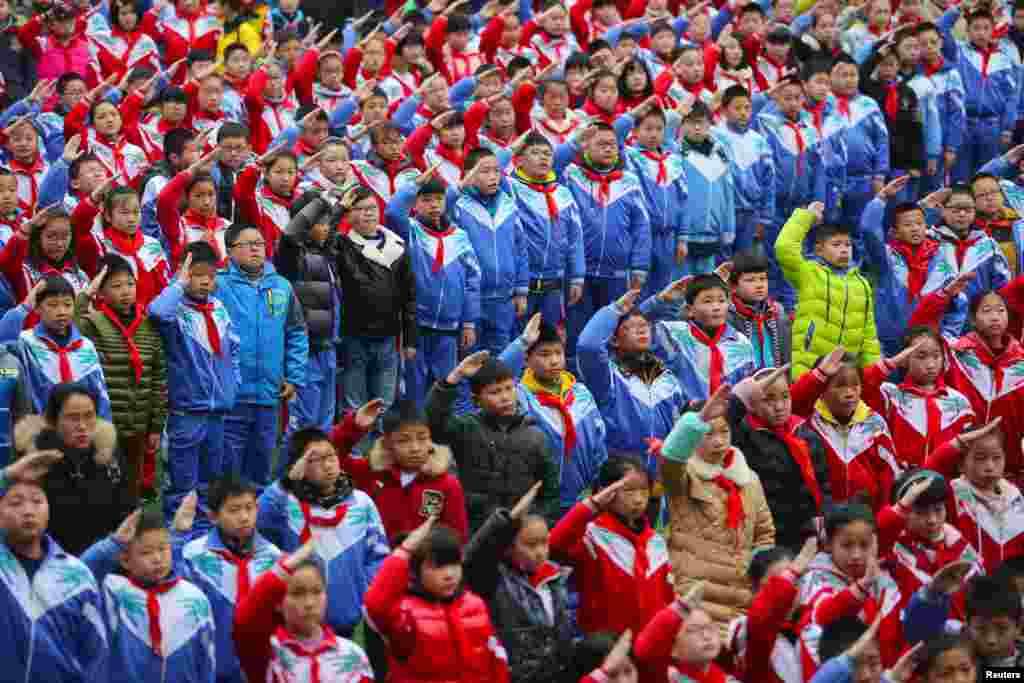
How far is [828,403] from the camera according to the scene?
437 inches

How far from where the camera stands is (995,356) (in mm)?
12523

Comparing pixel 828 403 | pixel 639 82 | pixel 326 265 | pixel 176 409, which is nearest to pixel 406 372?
pixel 326 265

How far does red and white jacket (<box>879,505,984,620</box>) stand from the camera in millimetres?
9906

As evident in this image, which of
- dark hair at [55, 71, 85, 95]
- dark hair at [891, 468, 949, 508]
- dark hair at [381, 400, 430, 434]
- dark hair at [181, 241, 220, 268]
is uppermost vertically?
dark hair at [55, 71, 85, 95]

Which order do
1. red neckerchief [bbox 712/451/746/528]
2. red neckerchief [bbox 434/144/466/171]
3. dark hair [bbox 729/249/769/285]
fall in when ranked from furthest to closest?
red neckerchief [bbox 434/144/466/171], dark hair [bbox 729/249/769/285], red neckerchief [bbox 712/451/746/528]

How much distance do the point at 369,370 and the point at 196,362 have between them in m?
1.69

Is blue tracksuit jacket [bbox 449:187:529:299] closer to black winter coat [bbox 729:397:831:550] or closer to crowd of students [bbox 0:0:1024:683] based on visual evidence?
crowd of students [bbox 0:0:1024:683]

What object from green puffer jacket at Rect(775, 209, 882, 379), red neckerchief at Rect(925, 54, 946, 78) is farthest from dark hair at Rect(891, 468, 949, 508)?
red neckerchief at Rect(925, 54, 946, 78)

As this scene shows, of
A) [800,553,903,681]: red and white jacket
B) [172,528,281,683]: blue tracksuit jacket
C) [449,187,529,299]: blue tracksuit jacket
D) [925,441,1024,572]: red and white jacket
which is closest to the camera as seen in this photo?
[800,553,903,681]: red and white jacket

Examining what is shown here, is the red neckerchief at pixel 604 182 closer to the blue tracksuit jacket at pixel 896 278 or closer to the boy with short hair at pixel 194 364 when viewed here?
the blue tracksuit jacket at pixel 896 278

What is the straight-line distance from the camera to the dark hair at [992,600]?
9344 mm

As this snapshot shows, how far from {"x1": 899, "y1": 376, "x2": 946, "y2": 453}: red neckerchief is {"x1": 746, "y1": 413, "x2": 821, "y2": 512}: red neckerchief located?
46.0 inches

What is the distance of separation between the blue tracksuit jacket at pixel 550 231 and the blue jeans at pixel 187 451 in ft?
9.96

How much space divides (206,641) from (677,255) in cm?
696
